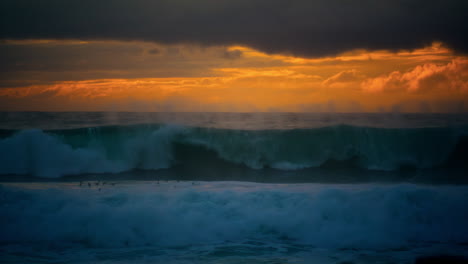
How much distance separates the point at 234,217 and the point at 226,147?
7.57m

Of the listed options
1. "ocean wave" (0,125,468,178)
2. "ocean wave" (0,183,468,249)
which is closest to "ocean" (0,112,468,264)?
"ocean wave" (0,183,468,249)

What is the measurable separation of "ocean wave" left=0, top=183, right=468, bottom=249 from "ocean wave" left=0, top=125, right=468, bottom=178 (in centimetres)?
534

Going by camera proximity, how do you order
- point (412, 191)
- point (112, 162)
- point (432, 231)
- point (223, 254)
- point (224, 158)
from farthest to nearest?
point (224, 158) < point (112, 162) < point (412, 191) < point (432, 231) < point (223, 254)

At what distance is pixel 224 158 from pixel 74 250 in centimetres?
826

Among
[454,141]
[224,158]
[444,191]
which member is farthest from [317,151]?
[444,191]

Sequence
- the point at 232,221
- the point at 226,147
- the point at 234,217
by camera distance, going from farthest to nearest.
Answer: the point at 226,147
the point at 234,217
the point at 232,221

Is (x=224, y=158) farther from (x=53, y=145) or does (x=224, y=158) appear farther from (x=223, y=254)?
(x=223, y=254)

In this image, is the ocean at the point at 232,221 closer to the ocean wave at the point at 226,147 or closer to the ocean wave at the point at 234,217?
the ocean wave at the point at 234,217

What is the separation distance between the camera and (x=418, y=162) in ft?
41.1

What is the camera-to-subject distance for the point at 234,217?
233 inches

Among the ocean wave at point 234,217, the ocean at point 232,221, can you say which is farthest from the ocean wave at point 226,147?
the ocean wave at point 234,217

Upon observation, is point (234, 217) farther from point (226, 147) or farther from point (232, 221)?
point (226, 147)

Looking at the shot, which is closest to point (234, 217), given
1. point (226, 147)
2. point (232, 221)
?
point (232, 221)

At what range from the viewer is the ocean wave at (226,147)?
12.0 metres
